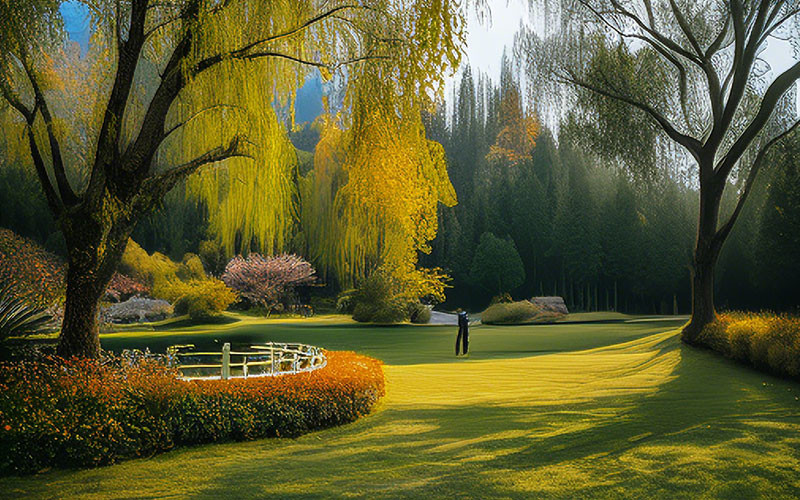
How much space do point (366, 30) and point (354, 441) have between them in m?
4.84

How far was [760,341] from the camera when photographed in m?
11.2

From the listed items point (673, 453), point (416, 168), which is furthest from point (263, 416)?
point (673, 453)

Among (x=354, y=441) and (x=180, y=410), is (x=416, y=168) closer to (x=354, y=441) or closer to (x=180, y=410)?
(x=354, y=441)

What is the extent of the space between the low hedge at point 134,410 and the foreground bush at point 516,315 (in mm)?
19663

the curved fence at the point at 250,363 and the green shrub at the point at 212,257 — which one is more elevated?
the green shrub at the point at 212,257

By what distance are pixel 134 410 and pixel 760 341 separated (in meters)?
10.9

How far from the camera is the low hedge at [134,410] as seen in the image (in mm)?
5410

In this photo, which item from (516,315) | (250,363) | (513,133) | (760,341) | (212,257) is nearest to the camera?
(250,363)

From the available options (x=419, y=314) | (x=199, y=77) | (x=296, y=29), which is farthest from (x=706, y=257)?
(x=419, y=314)

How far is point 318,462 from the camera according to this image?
5.82 m

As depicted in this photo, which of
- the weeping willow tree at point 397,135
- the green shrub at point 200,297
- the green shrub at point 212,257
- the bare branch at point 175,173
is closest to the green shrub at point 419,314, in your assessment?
the green shrub at point 200,297

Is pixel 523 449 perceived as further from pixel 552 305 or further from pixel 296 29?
pixel 552 305

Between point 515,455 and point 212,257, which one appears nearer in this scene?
point 515,455

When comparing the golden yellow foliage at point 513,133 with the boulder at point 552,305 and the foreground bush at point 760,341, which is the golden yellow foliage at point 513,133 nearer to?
the boulder at point 552,305
